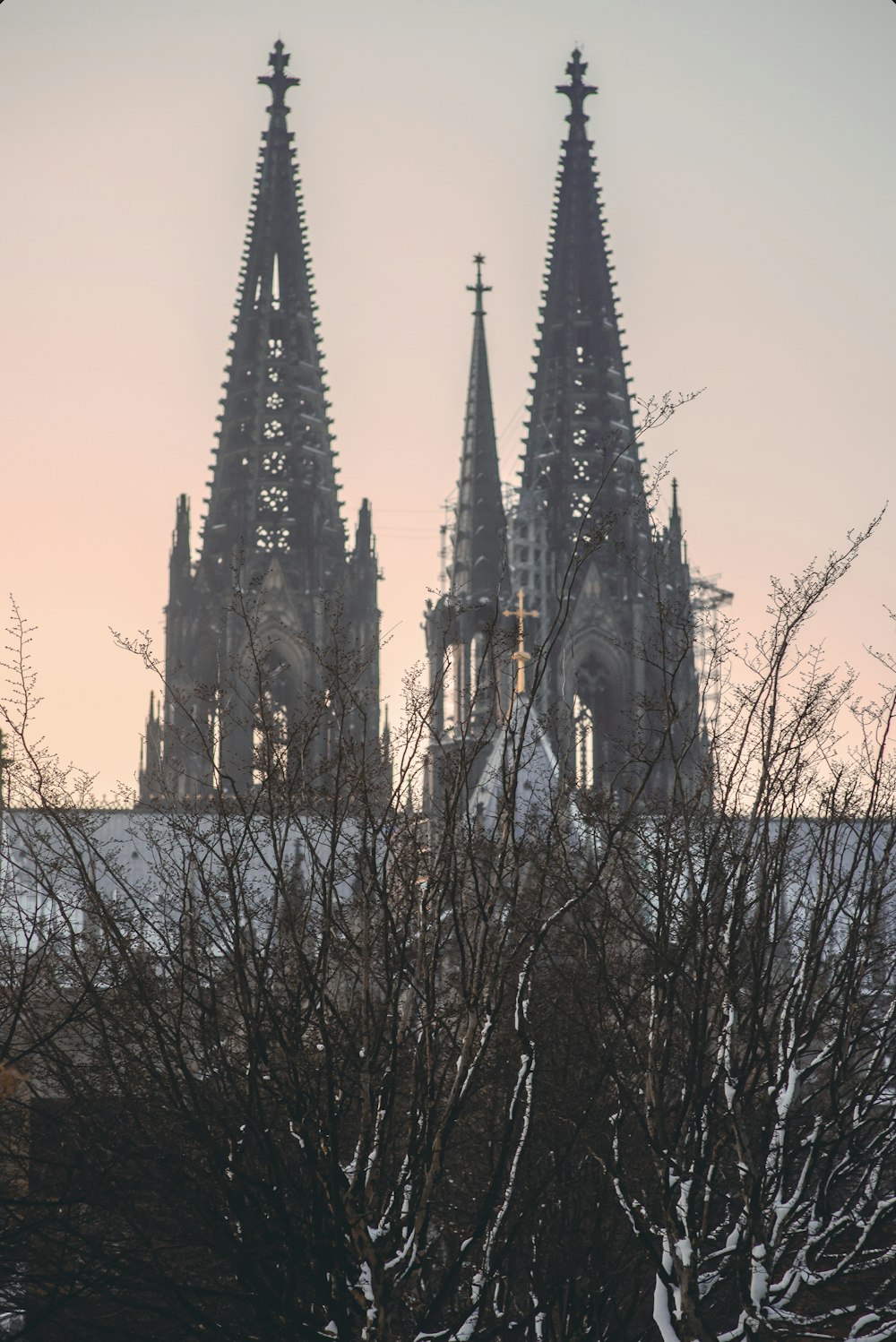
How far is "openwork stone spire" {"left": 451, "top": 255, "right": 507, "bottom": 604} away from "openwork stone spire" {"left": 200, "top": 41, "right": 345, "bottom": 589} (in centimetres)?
475

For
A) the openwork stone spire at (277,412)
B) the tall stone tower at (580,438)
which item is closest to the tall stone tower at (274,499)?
the openwork stone spire at (277,412)

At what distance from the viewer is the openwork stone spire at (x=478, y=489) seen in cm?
6044

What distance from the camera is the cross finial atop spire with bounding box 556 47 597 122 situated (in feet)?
208

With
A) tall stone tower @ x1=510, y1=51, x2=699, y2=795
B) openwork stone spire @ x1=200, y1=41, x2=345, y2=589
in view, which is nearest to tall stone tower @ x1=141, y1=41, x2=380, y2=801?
openwork stone spire @ x1=200, y1=41, x2=345, y2=589

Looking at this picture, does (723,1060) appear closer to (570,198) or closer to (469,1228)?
(469,1228)

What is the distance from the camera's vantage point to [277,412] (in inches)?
2368

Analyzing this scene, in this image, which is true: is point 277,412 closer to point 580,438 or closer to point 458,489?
point 458,489

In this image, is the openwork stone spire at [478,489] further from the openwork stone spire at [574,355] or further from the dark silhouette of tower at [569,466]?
the openwork stone spire at [574,355]

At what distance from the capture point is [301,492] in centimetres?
5838

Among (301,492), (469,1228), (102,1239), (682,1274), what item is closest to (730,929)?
(682,1274)

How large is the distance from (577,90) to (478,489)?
13.8 meters

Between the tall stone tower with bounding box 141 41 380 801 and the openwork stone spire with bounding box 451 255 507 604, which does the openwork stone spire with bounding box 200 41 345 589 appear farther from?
the openwork stone spire with bounding box 451 255 507 604

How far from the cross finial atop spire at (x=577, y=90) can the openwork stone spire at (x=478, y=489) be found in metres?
6.31

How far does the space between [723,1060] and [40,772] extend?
185 inches
